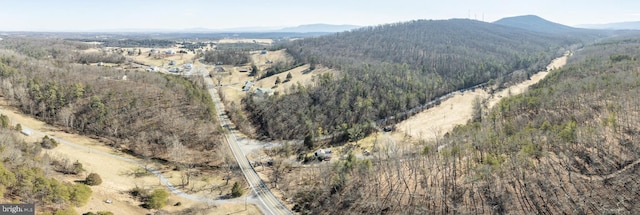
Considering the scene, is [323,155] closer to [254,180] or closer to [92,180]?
[254,180]

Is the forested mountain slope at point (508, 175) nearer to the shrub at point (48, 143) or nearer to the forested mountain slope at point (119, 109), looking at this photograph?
the forested mountain slope at point (119, 109)

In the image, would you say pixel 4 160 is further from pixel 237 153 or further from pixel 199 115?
pixel 199 115

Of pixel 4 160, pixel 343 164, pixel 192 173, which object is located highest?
pixel 4 160

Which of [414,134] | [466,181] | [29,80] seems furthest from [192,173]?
[29,80]

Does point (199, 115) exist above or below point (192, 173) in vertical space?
above

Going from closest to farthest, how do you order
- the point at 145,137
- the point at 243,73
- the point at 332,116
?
the point at 145,137
the point at 332,116
the point at 243,73

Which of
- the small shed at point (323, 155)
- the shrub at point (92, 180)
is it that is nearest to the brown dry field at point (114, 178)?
the shrub at point (92, 180)
